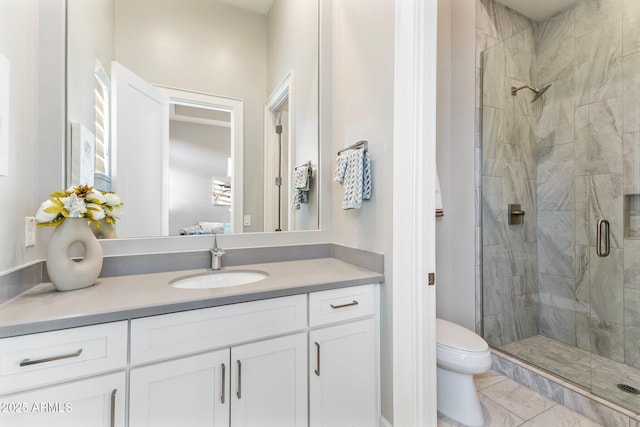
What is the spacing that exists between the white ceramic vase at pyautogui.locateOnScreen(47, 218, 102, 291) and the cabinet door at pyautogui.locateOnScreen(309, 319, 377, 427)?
3.02 ft

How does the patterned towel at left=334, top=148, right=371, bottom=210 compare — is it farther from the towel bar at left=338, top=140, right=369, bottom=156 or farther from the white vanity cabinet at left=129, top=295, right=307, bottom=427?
the white vanity cabinet at left=129, top=295, right=307, bottom=427

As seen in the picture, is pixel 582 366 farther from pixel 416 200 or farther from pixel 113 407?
pixel 113 407

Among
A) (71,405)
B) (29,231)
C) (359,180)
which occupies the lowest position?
(71,405)

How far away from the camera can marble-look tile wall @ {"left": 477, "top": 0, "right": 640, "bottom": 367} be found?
186cm

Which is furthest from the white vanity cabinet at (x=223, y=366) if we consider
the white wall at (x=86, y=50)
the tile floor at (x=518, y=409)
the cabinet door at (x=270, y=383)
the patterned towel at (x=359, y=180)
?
the white wall at (x=86, y=50)

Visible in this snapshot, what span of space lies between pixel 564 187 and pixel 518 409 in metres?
1.66

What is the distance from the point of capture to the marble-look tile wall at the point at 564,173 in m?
1.86

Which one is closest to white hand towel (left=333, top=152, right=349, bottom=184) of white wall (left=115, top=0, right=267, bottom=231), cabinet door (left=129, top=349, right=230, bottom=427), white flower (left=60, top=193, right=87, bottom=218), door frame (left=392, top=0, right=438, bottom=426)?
door frame (left=392, top=0, right=438, bottom=426)

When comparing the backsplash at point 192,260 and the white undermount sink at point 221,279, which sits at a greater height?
the backsplash at point 192,260

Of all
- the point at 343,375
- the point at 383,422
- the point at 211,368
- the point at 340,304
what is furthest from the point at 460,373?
the point at 211,368

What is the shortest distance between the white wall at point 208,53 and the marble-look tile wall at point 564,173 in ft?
5.43

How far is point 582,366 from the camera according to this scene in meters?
1.85

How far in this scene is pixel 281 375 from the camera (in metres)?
1.12

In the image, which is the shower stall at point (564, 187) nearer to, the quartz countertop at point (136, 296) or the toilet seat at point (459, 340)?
the toilet seat at point (459, 340)
